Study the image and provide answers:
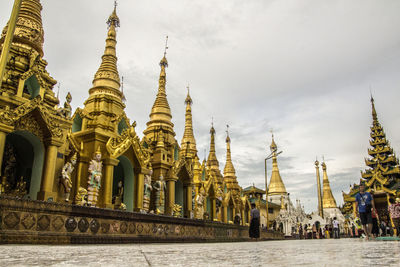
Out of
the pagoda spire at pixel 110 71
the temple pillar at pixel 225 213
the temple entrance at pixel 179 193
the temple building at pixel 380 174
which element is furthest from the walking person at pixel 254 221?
the temple building at pixel 380 174

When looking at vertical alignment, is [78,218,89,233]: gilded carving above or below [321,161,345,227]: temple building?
below

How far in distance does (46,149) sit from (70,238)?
4.75 m

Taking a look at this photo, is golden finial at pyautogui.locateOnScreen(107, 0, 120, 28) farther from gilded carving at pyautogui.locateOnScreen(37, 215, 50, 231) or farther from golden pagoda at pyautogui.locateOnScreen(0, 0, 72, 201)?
gilded carving at pyautogui.locateOnScreen(37, 215, 50, 231)

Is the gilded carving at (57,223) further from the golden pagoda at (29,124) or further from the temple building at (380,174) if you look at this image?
the temple building at (380,174)

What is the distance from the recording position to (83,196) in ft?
43.4

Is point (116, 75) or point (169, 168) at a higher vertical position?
point (116, 75)

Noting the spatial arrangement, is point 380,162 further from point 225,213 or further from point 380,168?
point 225,213

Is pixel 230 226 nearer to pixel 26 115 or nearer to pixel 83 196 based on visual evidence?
pixel 83 196

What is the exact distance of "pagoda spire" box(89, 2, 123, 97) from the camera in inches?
744

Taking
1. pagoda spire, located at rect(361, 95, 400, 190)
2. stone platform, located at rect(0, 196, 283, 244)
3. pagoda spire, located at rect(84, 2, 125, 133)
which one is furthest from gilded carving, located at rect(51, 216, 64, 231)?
pagoda spire, located at rect(361, 95, 400, 190)

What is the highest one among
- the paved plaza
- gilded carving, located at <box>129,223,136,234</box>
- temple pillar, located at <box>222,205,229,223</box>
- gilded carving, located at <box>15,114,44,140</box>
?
gilded carving, located at <box>15,114,44,140</box>

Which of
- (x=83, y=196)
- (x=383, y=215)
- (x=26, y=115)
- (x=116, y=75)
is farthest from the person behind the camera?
→ (x=383, y=215)

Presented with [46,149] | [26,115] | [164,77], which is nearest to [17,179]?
[46,149]

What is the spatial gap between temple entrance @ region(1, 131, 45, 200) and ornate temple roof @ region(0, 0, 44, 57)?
4.78 metres
